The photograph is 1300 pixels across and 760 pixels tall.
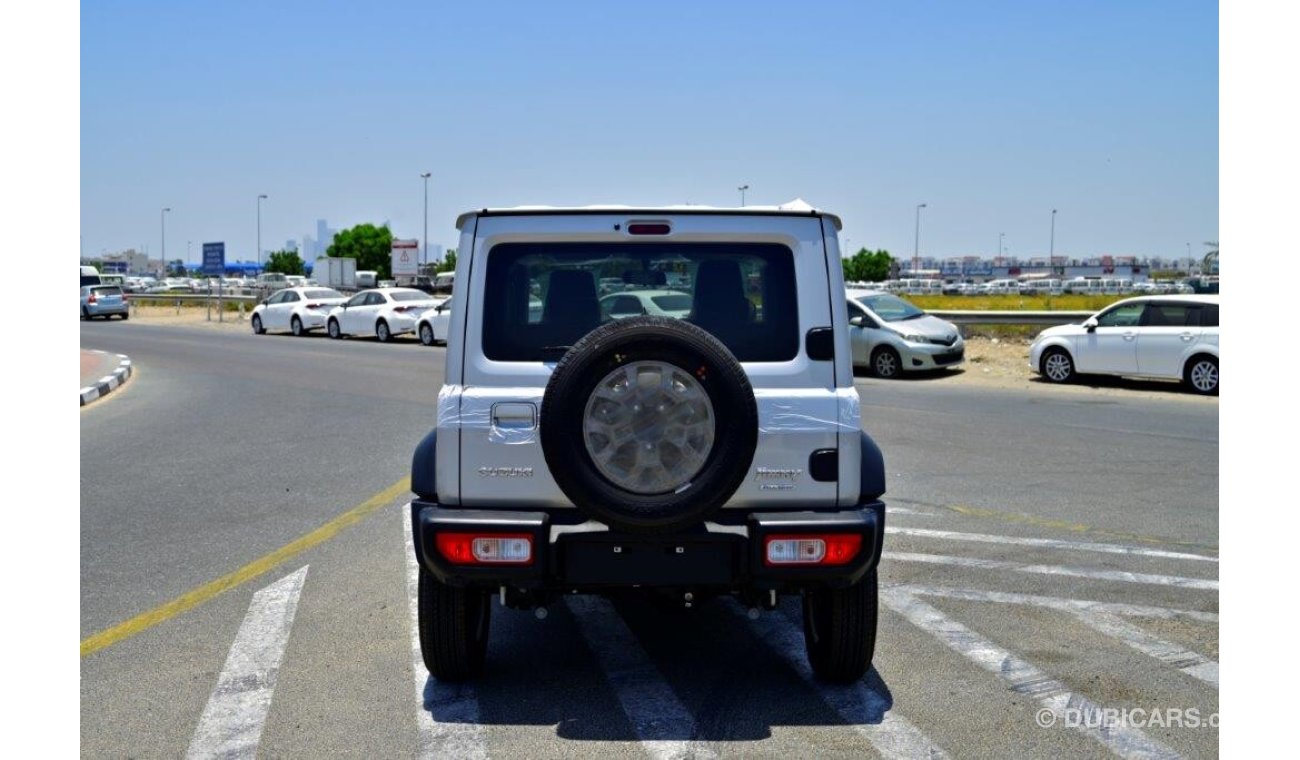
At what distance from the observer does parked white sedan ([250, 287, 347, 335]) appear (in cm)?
3828

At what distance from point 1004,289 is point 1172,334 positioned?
3232 inches

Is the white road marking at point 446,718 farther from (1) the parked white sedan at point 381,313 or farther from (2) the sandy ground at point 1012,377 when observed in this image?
(1) the parked white sedan at point 381,313

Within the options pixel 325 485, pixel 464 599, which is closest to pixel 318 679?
pixel 464 599

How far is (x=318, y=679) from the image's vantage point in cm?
537

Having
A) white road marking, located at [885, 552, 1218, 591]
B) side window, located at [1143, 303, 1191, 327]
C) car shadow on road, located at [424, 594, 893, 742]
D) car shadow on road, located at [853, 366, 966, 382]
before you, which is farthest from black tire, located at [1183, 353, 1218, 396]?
car shadow on road, located at [424, 594, 893, 742]

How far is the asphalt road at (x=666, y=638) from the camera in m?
4.76

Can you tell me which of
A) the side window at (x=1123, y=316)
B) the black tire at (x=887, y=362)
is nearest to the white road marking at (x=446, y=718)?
the side window at (x=1123, y=316)

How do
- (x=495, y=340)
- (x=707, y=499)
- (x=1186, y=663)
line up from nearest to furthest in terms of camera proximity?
1. (x=707, y=499)
2. (x=495, y=340)
3. (x=1186, y=663)

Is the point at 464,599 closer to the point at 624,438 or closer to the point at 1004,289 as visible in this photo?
the point at 624,438

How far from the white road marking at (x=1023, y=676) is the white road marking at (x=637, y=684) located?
1411 millimetres

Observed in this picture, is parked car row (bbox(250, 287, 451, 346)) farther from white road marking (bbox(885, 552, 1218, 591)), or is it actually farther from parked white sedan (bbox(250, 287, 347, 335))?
white road marking (bbox(885, 552, 1218, 591))

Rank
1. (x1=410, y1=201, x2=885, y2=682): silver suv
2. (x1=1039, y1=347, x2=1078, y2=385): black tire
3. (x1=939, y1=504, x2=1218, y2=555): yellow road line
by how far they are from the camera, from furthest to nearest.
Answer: (x1=1039, y1=347, x2=1078, y2=385): black tire, (x1=939, y1=504, x2=1218, y2=555): yellow road line, (x1=410, y1=201, x2=885, y2=682): silver suv

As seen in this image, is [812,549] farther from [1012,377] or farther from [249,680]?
[1012,377]

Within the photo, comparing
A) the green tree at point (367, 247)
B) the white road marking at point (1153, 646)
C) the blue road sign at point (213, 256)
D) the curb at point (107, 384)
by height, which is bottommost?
the white road marking at point (1153, 646)
